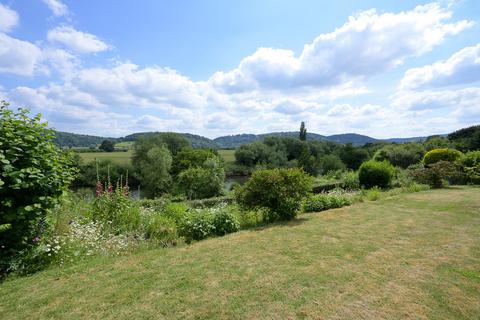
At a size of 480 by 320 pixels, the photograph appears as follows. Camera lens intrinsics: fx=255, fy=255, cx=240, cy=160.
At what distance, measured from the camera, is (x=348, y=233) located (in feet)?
17.3

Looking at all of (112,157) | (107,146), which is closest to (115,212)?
(112,157)

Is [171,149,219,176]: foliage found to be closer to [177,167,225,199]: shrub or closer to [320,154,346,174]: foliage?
[177,167,225,199]: shrub

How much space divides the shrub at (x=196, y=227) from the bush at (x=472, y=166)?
42.8 ft

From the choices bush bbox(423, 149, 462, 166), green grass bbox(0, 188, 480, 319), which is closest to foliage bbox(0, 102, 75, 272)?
green grass bbox(0, 188, 480, 319)

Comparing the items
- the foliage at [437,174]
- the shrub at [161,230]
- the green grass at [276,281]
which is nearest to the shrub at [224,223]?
the green grass at [276,281]

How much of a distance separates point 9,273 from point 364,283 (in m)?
4.69

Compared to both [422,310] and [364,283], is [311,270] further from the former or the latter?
[422,310]

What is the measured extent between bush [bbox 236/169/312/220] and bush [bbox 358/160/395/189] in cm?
833

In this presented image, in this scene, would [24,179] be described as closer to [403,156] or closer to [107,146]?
[403,156]

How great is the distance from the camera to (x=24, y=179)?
10.8ft

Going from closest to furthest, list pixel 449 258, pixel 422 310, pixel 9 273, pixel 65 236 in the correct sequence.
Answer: pixel 422 310 → pixel 9 273 → pixel 449 258 → pixel 65 236

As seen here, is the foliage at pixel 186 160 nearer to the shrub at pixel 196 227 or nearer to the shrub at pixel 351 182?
the shrub at pixel 351 182

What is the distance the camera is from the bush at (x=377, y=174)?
13320mm

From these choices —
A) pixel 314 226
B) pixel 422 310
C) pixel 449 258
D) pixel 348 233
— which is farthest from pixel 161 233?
pixel 449 258
